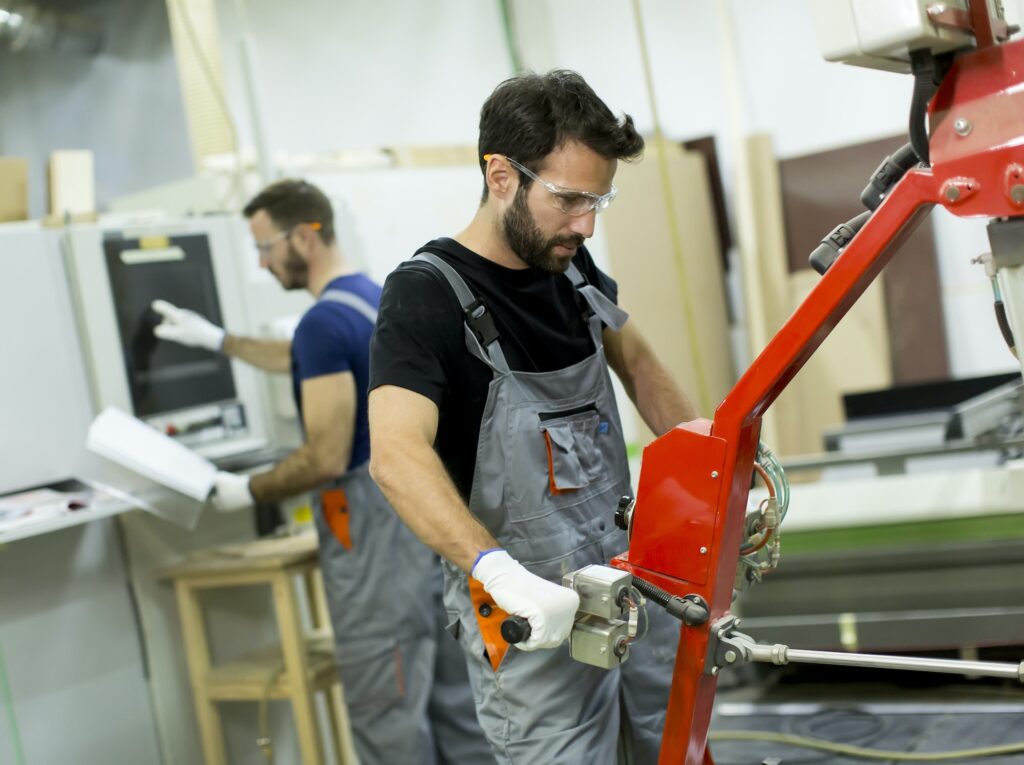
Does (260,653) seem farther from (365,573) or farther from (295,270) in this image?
(295,270)

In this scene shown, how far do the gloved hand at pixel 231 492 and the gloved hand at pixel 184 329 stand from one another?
0.38m

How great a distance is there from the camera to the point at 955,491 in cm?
252

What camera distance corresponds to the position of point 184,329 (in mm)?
2580

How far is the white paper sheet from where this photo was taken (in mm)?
2264

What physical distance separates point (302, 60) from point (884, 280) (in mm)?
2601

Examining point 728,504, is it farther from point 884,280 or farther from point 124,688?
point 884,280

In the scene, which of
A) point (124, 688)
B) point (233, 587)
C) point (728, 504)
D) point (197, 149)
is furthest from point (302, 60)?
point (728, 504)

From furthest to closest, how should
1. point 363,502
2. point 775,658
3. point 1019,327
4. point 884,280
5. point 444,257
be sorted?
point 884,280 → point 363,502 → point 444,257 → point 775,658 → point 1019,327

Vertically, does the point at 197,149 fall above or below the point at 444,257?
above

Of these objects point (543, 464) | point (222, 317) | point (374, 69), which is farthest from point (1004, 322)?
point (374, 69)

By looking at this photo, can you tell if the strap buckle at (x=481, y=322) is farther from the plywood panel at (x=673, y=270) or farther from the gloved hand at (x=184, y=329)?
the plywood panel at (x=673, y=270)

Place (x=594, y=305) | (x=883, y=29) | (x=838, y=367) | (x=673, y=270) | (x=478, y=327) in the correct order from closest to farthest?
1. (x=883, y=29)
2. (x=478, y=327)
3. (x=594, y=305)
4. (x=673, y=270)
5. (x=838, y=367)

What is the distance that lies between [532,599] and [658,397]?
1.98 feet

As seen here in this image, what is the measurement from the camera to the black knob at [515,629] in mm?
1279
